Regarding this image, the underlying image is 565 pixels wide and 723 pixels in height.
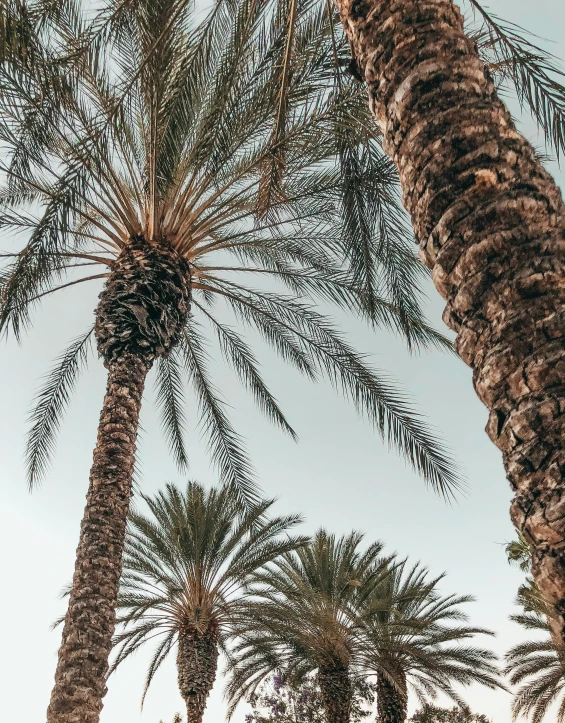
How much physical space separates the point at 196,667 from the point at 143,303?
1002cm

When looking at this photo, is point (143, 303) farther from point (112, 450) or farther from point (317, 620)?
point (317, 620)

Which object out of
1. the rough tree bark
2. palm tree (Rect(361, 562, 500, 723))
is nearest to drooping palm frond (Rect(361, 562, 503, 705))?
palm tree (Rect(361, 562, 500, 723))

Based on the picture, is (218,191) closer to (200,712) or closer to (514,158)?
(514,158)

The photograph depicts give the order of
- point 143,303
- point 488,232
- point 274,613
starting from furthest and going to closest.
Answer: point 274,613
point 143,303
point 488,232

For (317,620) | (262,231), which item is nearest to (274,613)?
(317,620)

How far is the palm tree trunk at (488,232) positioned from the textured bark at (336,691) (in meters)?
15.4

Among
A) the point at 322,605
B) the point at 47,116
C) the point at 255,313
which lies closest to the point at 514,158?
the point at 47,116

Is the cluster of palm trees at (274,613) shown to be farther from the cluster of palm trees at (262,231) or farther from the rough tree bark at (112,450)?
the rough tree bark at (112,450)

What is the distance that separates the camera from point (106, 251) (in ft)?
28.7

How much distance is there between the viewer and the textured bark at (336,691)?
15.0m

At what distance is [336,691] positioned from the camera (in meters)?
15.2

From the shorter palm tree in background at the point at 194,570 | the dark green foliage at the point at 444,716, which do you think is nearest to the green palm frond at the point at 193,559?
the shorter palm tree in background at the point at 194,570

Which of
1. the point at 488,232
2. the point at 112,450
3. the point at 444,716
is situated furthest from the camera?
the point at 444,716

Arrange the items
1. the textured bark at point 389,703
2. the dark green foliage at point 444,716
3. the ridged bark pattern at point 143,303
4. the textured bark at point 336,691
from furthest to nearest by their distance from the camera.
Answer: the dark green foliage at point 444,716
the textured bark at point 389,703
the textured bark at point 336,691
the ridged bark pattern at point 143,303
